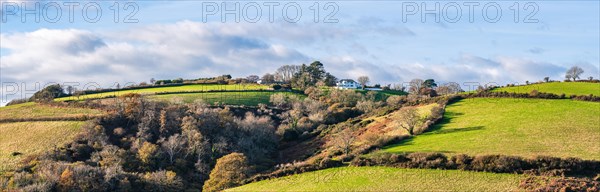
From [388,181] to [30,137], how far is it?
58950mm

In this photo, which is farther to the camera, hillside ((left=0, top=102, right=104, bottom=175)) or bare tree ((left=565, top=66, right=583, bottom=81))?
bare tree ((left=565, top=66, right=583, bottom=81))

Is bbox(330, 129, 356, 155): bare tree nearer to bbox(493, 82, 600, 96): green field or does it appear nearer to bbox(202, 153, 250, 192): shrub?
bbox(202, 153, 250, 192): shrub

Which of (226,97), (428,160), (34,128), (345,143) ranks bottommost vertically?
(428,160)

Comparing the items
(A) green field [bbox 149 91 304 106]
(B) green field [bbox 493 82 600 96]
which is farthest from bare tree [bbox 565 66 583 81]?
(A) green field [bbox 149 91 304 106]

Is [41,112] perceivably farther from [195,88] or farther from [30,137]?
[195,88]

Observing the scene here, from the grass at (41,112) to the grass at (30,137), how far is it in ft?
13.0

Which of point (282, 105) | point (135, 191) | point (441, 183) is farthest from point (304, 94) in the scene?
point (441, 183)

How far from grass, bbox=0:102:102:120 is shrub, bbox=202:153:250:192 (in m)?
36.5

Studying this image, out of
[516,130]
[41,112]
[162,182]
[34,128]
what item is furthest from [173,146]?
[516,130]

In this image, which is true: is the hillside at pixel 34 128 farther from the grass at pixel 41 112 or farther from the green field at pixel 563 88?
the green field at pixel 563 88

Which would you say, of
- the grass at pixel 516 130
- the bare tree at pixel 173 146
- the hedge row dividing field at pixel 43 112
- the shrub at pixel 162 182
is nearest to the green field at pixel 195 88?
the hedge row dividing field at pixel 43 112

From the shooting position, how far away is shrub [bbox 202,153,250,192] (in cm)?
7869

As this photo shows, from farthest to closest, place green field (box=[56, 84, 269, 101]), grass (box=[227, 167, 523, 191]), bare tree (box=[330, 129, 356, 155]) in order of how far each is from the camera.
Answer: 1. green field (box=[56, 84, 269, 101])
2. bare tree (box=[330, 129, 356, 155])
3. grass (box=[227, 167, 523, 191])

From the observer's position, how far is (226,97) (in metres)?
147
